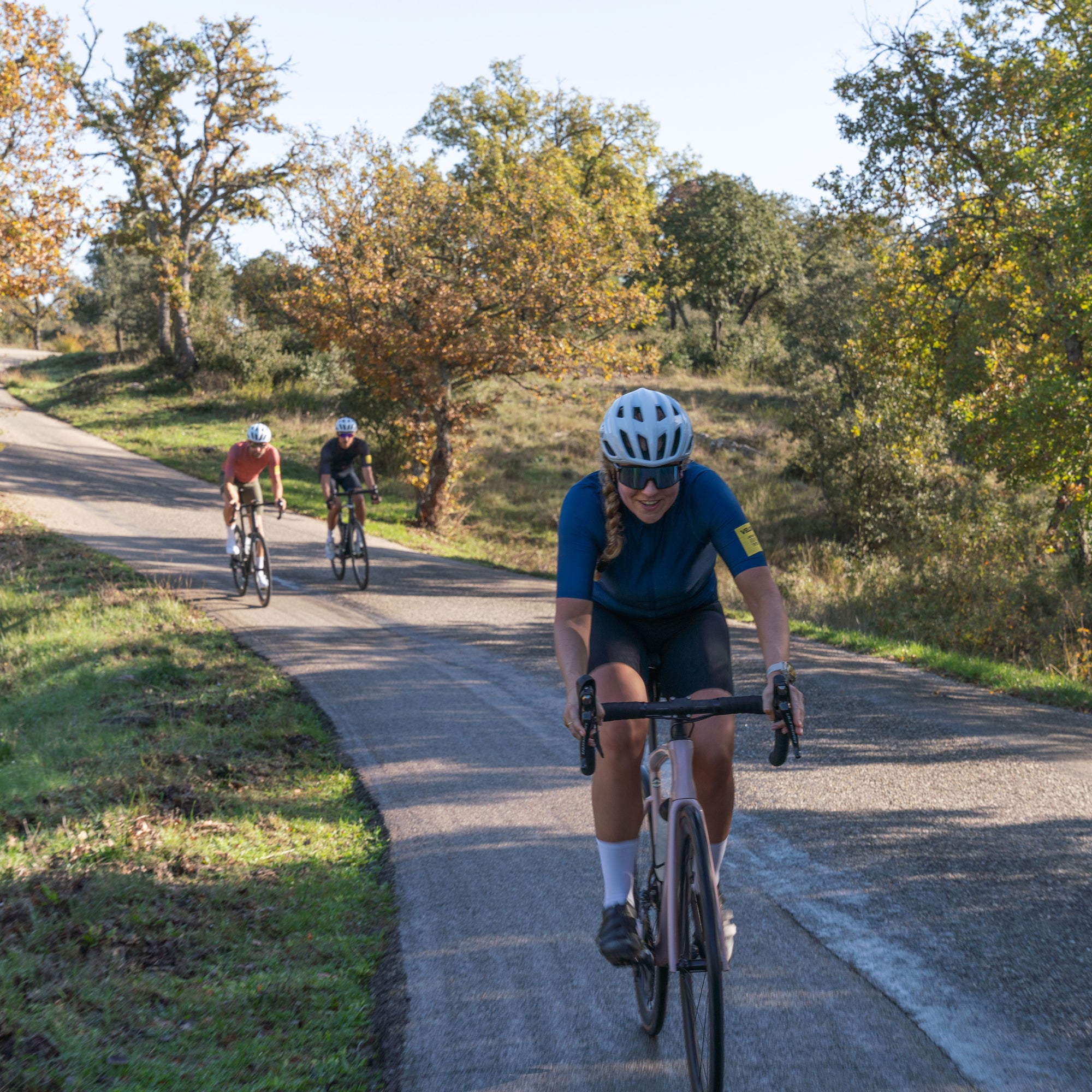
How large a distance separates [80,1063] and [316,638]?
7902mm

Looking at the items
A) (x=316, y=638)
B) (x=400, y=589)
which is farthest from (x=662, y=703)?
(x=400, y=589)

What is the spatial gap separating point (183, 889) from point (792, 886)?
2.81 m

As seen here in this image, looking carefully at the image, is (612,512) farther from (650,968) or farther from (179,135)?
(179,135)

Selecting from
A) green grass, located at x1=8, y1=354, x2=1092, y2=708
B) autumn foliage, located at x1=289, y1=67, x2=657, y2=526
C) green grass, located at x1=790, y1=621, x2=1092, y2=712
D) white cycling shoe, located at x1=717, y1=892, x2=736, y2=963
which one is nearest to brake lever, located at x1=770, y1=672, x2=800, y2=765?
white cycling shoe, located at x1=717, y1=892, x2=736, y2=963

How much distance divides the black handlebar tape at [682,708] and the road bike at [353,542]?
37.4ft

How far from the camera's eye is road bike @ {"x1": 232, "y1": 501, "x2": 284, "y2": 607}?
12547 millimetres

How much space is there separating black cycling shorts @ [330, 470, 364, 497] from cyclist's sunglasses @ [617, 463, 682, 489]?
36.3 feet

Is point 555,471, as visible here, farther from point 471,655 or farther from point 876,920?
point 876,920

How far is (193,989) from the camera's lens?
3736 mm

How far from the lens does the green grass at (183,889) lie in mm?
3311

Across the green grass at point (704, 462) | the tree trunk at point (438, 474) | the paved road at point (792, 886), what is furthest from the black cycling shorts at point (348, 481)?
the tree trunk at point (438, 474)

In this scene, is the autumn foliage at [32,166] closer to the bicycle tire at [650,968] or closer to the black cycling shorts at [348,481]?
the black cycling shorts at [348,481]

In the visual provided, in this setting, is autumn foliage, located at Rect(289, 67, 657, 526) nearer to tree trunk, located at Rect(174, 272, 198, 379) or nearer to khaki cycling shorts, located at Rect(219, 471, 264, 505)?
khaki cycling shorts, located at Rect(219, 471, 264, 505)

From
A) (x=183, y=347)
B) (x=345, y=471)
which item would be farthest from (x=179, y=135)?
(x=345, y=471)
